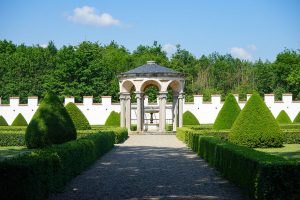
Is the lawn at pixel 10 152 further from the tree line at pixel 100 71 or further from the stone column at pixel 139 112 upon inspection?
the tree line at pixel 100 71

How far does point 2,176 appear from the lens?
7957 millimetres

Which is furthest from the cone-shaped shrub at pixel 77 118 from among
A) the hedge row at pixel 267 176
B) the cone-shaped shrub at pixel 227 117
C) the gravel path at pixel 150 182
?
the hedge row at pixel 267 176

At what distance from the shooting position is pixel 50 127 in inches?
768

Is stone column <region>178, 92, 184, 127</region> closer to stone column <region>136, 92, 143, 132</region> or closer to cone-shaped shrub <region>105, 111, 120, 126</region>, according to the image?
stone column <region>136, 92, 143, 132</region>

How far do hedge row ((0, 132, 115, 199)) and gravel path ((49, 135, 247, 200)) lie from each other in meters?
0.31

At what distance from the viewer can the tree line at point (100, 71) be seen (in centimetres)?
6100

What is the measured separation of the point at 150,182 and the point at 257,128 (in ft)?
37.6

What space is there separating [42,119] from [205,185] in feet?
34.7

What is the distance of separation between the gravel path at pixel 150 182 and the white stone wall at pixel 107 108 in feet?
99.7

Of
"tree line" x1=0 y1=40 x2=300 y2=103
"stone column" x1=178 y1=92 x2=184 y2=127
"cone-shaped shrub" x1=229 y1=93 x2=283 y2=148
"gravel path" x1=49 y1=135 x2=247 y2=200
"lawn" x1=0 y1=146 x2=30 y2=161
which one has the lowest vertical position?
"gravel path" x1=49 y1=135 x2=247 y2=200

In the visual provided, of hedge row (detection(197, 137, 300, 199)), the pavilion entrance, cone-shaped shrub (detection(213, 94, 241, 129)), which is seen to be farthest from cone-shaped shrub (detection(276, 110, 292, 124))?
hedge row (detection(197, 137, 300, 199))

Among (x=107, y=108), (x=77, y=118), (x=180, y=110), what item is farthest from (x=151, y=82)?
(x=77, y=118)

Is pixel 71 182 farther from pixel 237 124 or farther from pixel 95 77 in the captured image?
pixel 95 77

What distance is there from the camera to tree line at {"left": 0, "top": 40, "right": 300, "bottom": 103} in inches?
2402
